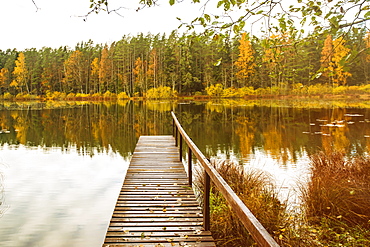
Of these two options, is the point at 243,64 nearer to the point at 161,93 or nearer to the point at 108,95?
the point at 161,93

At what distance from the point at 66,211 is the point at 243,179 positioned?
3.79 meters

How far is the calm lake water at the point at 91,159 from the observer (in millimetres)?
5996

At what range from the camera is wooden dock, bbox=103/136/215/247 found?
3504 mm

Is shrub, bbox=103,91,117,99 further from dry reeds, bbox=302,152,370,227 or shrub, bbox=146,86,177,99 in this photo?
dry reeds, bbox=302,152,370,227

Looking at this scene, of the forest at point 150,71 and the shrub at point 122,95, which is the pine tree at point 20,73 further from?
the shrub at point 122,95

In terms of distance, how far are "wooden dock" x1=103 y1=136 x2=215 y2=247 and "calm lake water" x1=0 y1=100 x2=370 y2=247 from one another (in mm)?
1079

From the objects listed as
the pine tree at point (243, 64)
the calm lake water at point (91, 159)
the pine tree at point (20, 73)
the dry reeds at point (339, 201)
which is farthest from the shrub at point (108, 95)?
the dry reeds at point (339, 201)

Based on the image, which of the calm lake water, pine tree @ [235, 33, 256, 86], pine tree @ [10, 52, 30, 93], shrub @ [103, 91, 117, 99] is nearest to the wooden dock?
the calm lake water

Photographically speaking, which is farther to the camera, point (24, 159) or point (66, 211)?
point (24, 159)

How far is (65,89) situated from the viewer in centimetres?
6350

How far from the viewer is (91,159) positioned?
1152 cm

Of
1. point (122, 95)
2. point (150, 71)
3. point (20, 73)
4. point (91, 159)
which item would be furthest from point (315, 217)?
point (20, 73)

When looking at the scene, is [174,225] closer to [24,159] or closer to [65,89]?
[24,159]

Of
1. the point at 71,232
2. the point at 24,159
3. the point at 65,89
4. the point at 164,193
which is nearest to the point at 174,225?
the point at 164,193
